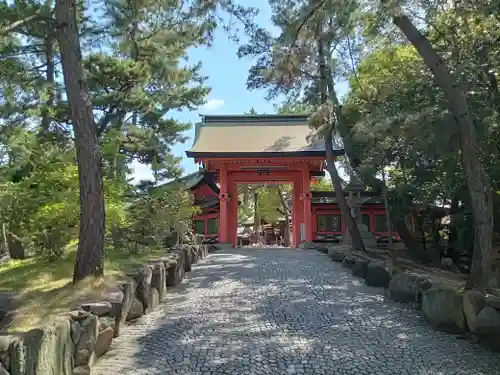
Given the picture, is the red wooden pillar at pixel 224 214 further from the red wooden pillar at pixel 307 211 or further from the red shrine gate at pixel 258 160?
the red wooden pillar at pixel 307 211

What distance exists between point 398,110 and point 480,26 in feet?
6.40

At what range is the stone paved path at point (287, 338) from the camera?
12.3 feet

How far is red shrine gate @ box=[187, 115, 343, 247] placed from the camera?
599 inches

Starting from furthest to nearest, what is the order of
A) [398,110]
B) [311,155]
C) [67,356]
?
[311,155] → [398,110] → [67,356]

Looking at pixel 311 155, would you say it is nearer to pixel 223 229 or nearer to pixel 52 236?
pixel 223 229

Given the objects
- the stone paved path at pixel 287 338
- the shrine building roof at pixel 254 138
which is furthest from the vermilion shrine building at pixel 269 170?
the stone paved path at pixel 287 338

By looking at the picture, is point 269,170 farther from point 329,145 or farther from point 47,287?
point 47,287

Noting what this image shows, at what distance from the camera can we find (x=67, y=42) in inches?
208

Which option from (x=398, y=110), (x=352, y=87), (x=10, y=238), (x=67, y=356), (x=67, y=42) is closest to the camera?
(x=67, y=356)

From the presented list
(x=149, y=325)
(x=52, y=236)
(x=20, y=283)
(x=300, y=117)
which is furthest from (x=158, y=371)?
(x=300, y=117)

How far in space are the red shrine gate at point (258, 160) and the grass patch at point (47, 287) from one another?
9.03 meters

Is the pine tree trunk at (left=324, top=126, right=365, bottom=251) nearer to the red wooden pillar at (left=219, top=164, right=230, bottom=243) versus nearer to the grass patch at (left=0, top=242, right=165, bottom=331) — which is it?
the red wooden pillar at (left=219, top=164, right=230, bottom=243)

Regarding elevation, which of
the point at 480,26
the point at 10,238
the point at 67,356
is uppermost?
the point at 480,26

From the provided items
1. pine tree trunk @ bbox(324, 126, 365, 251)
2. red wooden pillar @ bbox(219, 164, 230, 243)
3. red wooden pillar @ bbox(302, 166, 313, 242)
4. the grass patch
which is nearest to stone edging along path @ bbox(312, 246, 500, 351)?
the grass patch
